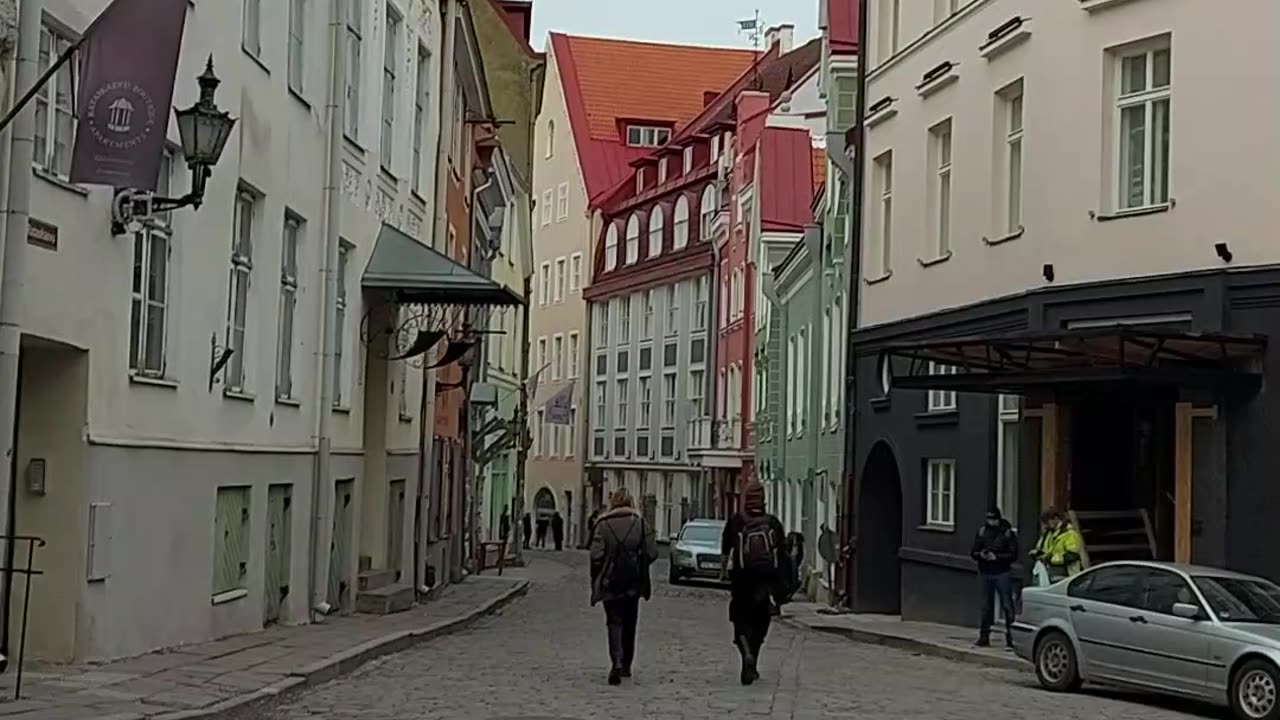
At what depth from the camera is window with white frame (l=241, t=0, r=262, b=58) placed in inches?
773

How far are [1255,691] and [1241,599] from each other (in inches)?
51.8

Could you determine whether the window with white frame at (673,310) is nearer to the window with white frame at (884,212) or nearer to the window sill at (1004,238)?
the window with white frame at (884,212)

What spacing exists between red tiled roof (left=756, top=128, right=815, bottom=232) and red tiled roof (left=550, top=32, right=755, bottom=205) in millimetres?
28193

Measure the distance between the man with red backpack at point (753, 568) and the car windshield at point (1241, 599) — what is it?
3743 millimetres

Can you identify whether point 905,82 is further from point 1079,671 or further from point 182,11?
point 182,11

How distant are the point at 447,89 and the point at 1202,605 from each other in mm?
18652

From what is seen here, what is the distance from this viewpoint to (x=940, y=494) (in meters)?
29.1

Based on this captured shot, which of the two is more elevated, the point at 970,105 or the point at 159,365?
the point at 970,105

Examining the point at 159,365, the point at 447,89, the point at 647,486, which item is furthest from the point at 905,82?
the point at 647,486

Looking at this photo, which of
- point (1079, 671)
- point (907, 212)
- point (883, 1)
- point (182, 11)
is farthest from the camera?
point (883, 1)

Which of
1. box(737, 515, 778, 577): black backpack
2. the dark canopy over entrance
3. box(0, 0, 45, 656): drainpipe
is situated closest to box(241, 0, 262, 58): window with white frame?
box(0, 0, 45, 656): drainpipe

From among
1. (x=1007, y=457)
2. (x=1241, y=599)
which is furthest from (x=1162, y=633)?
(x=1007, y=457)

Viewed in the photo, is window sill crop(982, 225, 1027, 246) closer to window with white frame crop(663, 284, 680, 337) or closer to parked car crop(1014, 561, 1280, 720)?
parked car crop(1014, 561, 1280, 720)

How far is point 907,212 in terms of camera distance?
98.0 ft
